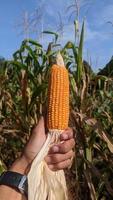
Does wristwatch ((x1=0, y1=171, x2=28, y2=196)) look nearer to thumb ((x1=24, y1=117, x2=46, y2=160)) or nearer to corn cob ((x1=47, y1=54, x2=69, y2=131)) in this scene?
thumb ((x1=24, y1=117, x2=46, y2=160))

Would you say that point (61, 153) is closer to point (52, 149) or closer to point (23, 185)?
point (52, 149)

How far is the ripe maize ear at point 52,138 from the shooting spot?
1.73 meters

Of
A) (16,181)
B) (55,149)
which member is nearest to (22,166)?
(16,181)

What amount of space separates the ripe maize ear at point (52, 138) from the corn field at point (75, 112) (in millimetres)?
1007

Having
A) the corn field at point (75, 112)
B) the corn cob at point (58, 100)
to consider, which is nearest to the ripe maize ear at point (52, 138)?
the corn cob at point (58, 100)

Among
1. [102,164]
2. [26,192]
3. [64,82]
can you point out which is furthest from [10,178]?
[102,164]

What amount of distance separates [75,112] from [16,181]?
1.34 metres

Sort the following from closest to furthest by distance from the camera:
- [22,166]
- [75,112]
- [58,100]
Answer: [58,100], [22,166], [75,112]

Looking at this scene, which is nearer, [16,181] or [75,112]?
[16,181]

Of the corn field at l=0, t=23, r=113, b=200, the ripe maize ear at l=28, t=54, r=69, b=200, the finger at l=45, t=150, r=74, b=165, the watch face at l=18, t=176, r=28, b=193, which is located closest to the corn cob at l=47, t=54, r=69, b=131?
the ripe maize ear at l=28, t=54, r=69, b=200

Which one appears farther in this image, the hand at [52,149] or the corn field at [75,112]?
the corn field at [75,112]

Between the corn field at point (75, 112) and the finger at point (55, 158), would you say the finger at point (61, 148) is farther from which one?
the corn field at point (75, 112)

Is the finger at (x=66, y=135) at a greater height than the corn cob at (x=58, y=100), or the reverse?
the corn cob at (x=58, y=100)

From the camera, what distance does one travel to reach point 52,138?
5.76ft
